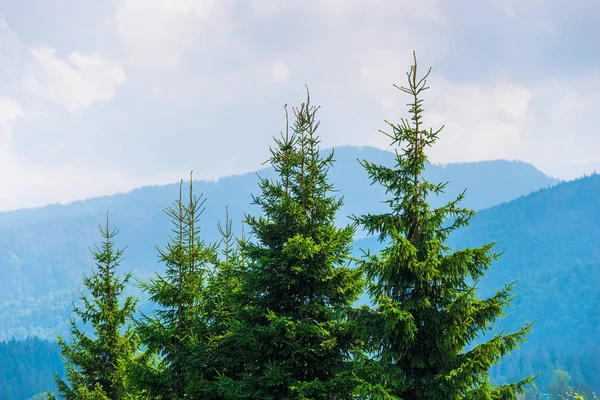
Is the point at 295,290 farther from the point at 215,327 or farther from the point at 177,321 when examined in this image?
the point at 177,321

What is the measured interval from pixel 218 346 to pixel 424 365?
20.1 ft

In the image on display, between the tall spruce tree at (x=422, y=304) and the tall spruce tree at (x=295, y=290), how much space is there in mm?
1828

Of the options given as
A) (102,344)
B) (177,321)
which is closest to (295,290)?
(177,321)

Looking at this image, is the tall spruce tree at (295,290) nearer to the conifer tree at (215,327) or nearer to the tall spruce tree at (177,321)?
the conifer tree at (215,327)

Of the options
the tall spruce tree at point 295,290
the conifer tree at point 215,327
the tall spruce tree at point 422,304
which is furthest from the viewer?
the conifer tree at point 215,327

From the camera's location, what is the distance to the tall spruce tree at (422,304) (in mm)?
11812

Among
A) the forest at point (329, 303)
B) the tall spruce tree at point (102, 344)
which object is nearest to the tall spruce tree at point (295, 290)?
the forest at point (329, 303)

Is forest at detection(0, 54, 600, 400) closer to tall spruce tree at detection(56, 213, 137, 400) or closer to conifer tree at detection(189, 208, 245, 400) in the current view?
conifer tree at detection(189, 208, 245, 400)

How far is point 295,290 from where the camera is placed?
51.1 feet

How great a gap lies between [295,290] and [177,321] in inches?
175

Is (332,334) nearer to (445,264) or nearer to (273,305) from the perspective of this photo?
(273,305)

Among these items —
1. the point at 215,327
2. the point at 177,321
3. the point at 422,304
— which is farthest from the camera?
the point at 177,321

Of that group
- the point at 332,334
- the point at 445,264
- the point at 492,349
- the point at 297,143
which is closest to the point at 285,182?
the point at 297,143

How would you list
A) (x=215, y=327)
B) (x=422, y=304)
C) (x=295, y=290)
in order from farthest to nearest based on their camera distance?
(x=215, y=327) → (x=295, y=290) → (x=422, y=304)
